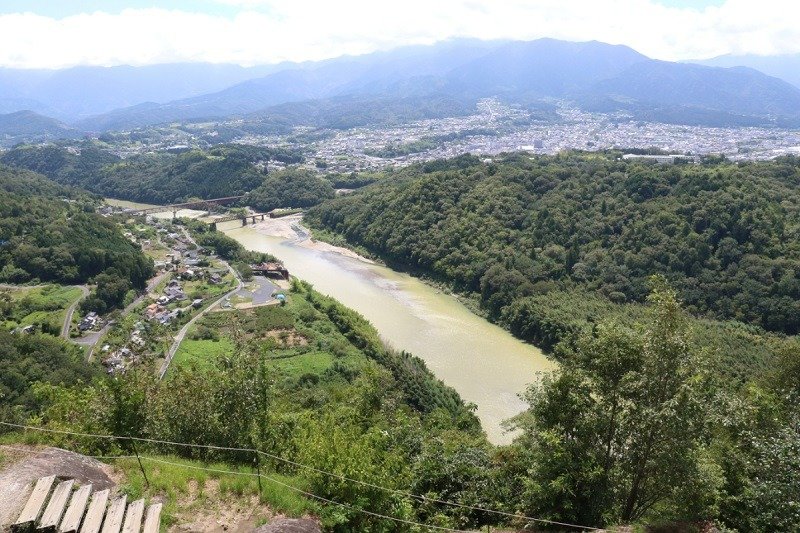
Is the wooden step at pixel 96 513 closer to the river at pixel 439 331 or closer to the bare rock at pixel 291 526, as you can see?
the bare rock at pixel 291 526

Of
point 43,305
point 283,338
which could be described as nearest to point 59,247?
point 43,305

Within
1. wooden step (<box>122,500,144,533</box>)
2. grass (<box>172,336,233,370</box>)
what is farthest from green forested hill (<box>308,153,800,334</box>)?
wooden step (<box>122,500,144,533</box>)

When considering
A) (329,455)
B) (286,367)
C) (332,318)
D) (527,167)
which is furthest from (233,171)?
(329,455)

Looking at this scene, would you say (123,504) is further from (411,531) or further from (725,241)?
(725,241)

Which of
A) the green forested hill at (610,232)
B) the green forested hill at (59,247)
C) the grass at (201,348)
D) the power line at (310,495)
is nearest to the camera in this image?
the power line at (310,495)

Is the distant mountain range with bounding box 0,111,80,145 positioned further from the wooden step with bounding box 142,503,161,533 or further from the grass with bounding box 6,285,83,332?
the wooden step with bounding box 142,503,161,533

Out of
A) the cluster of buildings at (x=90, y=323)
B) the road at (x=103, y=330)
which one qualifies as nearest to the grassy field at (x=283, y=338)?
the road at (x=103, y=330)

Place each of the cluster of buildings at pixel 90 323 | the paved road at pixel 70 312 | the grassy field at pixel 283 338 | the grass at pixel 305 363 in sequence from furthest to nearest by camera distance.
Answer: the cluster of buildings at pixel 90 323, the paved road at pixel 70 312, the grassy field at pixel 283 338, the grass at pixel 305 363
